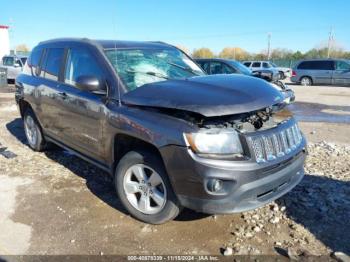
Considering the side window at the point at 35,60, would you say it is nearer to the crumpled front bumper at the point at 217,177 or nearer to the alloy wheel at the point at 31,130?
the alloy wheel at the point at 31,130

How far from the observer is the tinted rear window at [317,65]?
77.2ft

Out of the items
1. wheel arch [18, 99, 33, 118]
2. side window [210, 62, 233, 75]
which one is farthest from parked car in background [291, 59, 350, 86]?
wheel arch [18, 99, 33, 118]

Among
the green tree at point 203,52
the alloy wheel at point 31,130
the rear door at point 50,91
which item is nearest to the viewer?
the rear door at point 50,91

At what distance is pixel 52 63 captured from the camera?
5.45 m

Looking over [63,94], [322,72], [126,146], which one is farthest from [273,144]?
[322,72]

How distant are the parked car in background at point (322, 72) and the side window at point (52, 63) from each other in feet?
→ 69.3

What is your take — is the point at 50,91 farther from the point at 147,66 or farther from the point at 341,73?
the point at 341,73

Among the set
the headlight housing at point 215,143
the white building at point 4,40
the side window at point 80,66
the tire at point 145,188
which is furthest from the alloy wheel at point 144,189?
the white building at point 4,40

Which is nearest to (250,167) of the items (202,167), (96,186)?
(202,167)

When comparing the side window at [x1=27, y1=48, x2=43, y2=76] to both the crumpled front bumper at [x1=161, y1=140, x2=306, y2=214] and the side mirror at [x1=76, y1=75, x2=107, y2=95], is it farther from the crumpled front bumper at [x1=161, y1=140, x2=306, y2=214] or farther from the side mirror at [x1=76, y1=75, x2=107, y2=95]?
the crumpled front bumper at [x1=161, y1=140, x2=306, y2=214]

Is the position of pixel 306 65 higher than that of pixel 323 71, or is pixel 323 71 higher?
pixel 306 65

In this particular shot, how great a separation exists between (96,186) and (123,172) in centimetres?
115

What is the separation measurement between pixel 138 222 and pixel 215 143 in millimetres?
1333

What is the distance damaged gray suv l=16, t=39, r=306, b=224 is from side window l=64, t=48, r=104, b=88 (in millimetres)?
13
